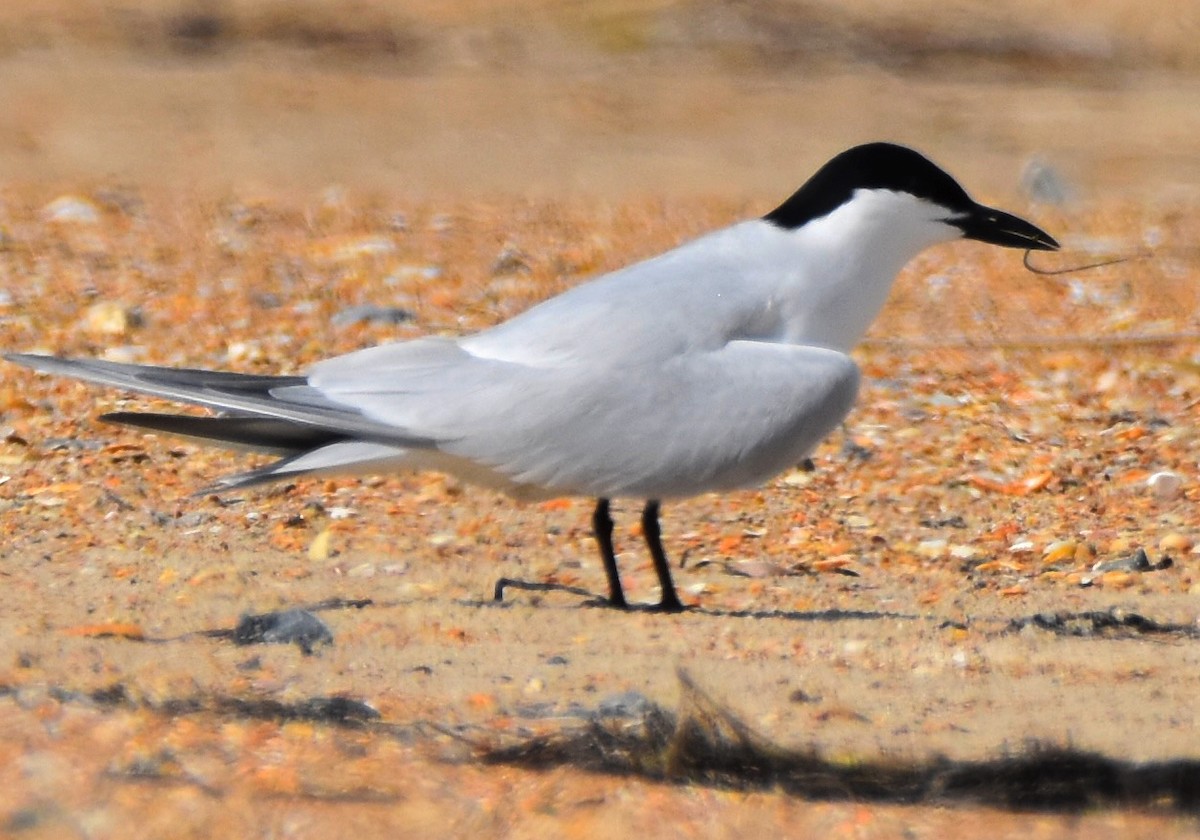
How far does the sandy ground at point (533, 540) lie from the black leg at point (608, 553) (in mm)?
51

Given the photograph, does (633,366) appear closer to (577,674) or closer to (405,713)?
(577,674)

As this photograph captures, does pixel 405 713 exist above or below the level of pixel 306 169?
below

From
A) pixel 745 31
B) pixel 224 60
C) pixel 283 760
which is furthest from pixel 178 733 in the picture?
pixel 745 31

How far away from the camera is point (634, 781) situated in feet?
9.23

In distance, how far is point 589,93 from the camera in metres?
10.7

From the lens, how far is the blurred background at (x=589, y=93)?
8.96m

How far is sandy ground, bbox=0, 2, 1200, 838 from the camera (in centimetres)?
279

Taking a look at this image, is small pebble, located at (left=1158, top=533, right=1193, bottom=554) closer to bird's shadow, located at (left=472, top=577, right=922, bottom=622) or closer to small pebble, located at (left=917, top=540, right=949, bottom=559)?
small pebble, located at (left=917, top=540, right=949, bottom=559)

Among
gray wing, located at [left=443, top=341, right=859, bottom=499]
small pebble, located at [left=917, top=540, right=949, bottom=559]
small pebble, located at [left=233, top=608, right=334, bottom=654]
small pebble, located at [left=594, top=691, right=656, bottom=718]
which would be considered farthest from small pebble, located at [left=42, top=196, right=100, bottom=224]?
small pebble, located at [left=594, top=691, right=656, bottom=718]

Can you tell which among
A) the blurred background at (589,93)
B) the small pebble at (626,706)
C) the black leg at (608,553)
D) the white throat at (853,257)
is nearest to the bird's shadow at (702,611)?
the black leg at (608,553)

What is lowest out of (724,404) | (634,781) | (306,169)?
(634,781)

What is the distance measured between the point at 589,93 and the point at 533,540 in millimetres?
6607

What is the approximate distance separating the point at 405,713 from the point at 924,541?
1727 mm

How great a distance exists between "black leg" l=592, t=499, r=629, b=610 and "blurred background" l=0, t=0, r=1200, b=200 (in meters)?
4.40
